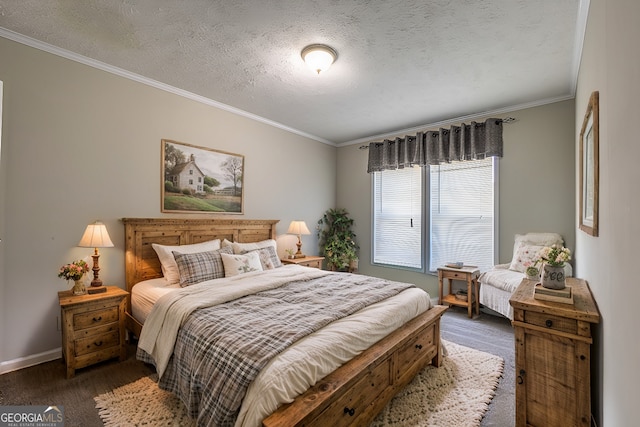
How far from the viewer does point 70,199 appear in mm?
2633

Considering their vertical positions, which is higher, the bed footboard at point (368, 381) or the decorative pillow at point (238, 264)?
the decorative pillow at point (238, 264)

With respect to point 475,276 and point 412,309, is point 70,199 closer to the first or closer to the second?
point 412,309

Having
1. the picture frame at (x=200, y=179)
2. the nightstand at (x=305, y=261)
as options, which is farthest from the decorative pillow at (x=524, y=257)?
→ the picture frame at (x=200, y=179)

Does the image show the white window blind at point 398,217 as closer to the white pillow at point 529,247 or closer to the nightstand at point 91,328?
the white pillow at point 529,247

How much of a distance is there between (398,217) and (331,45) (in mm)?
3118

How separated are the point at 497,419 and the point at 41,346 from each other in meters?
3.68

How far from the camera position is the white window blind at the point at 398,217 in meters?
4.64

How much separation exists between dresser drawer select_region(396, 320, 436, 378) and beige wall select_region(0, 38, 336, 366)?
280 cm

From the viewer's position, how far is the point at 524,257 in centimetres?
340

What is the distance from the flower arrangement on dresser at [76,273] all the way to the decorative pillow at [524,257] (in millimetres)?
4526

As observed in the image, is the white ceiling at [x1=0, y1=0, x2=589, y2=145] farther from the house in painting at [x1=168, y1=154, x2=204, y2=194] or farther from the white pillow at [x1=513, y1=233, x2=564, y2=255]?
the white pillow at [x1=513, y1=233, x2=564, y2=255]

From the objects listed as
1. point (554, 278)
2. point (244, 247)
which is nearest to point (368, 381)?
point (554, 278)

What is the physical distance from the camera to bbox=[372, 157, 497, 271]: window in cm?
400

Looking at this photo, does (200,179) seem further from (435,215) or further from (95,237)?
(435,215)
